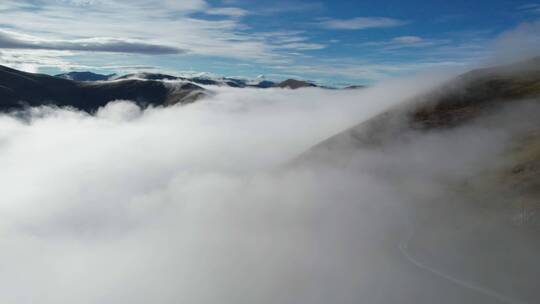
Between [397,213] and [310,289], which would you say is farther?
[397,213]

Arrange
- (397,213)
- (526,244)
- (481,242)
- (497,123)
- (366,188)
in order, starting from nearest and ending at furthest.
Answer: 1. (526,244)
2. (481,242)
3. (397,213)
4. (366,188)
5. (497,123)

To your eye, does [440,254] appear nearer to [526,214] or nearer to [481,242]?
[481,242]

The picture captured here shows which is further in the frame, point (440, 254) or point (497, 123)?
point (497, 123)

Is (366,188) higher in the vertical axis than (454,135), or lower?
lower

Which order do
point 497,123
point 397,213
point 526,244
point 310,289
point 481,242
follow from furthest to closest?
point 497,123, point 397,213, point 310,289, point 481,242, point 526,244

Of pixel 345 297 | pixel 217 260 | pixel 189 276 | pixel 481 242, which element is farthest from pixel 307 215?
pixel 481 242

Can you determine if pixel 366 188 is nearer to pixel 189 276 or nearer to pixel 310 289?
pixel 310 289

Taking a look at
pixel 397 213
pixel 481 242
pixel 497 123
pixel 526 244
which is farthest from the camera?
pixel 497 123

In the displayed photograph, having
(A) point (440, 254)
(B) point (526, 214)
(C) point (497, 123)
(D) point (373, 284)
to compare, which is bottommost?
(D) point (373, 284)

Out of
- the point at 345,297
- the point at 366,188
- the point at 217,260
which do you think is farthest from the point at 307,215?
the point at 345,297
